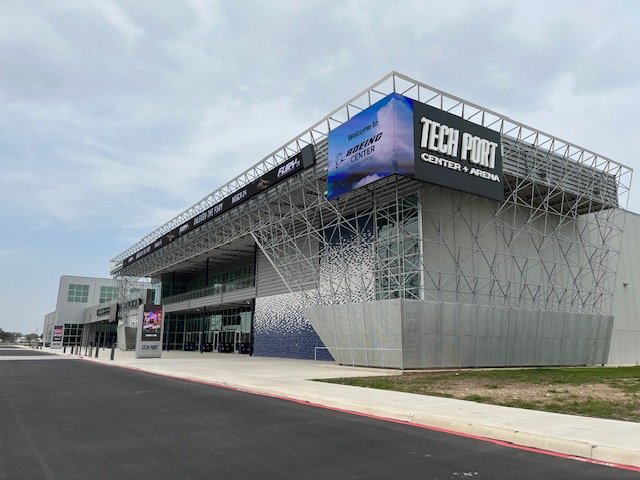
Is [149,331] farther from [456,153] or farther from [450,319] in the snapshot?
[456,153]

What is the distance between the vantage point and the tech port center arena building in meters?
21.2

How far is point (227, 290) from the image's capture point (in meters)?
43.1

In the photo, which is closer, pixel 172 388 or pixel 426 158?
pixel 172 388

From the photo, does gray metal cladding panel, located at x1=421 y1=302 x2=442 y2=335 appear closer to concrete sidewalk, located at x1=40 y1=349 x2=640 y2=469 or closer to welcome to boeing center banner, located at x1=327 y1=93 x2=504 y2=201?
welcome to boeing center banner, located at x1=327 y1=93 x2=504 y2=201

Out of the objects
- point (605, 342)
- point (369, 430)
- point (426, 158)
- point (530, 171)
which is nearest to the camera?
point (369, 430)

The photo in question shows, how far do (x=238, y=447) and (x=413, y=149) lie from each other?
1636 cm

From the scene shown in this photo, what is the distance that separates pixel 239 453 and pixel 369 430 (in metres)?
2.57

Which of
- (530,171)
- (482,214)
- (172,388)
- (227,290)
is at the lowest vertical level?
(172,388)

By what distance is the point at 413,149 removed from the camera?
2031cm

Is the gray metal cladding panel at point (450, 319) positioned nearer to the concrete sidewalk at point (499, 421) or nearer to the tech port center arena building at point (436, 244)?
the tech port center arena building at point (436, 244)

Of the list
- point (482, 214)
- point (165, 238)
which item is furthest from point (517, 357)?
point (165, 238)

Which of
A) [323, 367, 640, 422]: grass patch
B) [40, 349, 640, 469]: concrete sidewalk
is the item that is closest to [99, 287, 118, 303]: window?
[323, 367, 640, 422]: grass patch

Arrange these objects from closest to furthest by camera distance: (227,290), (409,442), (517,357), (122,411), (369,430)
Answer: (409,442) → (369,430) → (122,411) → (517,357) → (227,290)

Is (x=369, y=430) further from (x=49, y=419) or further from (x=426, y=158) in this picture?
(x=426, y=158)
